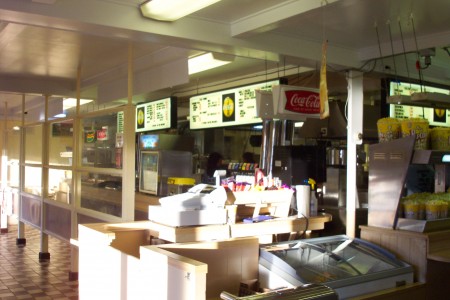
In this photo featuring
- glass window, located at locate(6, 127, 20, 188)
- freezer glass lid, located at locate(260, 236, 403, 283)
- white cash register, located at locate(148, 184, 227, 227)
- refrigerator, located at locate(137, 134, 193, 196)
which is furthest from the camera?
glass window, located at locate(6, 127, 20, 188)

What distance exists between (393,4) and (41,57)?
410 centimetres

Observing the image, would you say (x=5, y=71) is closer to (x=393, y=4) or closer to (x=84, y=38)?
(x=84, y=38)

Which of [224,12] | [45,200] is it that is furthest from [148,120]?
[224,12]

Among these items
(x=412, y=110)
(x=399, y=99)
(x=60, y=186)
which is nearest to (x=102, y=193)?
(x=60, y=186)

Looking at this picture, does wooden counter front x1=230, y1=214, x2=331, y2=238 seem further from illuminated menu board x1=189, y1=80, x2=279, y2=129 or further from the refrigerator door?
the refrigerator door

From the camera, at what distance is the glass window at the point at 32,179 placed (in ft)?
27.1

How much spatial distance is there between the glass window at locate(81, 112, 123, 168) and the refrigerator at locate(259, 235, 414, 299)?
2155 mm

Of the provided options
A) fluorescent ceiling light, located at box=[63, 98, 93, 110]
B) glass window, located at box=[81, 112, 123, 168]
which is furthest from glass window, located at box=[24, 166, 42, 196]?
glass window, located at box=[81, 112, 123, 168]

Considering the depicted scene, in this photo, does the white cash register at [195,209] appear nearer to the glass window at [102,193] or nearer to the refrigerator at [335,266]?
the refrigerator at [335,266]

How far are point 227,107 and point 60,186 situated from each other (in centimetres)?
282

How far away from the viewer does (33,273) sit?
260 inches

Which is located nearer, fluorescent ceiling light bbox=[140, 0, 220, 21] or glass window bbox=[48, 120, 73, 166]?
fluorescent ceiling light bbox=[140, 0, 220, 21]

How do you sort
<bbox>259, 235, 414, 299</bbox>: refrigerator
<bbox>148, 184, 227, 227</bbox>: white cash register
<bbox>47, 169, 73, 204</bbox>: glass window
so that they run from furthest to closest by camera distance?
<bbox>47, 169, 73, 204</bbox>: glass window → <bbox>148, 184, 227, 227</bbox>: white cash register → <bbox>259, 235, 414, 299</bbox>: refrigerator

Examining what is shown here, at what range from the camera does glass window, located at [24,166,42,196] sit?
325 inches
